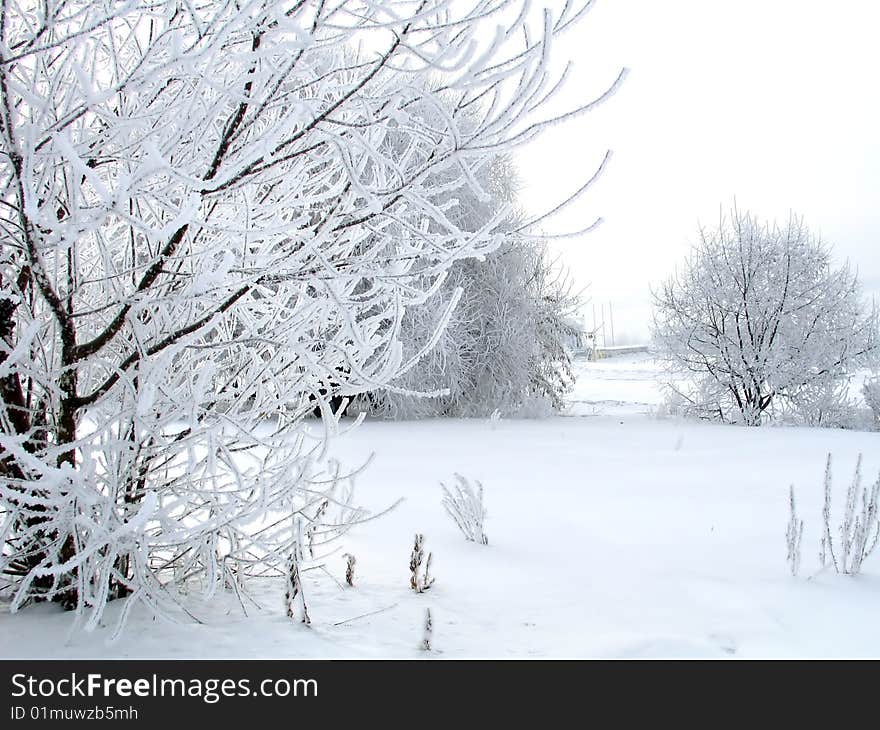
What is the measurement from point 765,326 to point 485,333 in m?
5.43

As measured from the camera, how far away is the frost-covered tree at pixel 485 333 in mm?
11852

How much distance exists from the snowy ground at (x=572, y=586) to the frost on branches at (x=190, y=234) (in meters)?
0.26

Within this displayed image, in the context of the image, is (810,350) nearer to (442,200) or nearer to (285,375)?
(442,200)

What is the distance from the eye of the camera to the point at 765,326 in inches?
526

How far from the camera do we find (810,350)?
1330 centimetres

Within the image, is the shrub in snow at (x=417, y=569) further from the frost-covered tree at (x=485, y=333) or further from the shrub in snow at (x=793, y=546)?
the frost-covered tree at (x=485, y=333)

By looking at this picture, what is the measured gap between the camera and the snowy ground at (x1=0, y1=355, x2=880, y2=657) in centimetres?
227

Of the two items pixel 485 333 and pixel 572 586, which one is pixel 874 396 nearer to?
pixel 485 333

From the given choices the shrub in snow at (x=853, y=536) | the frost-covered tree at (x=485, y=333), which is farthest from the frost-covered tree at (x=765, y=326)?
the shrub in snow at (x=853, y=536)

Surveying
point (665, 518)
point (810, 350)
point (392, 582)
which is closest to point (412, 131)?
point (392, 582)

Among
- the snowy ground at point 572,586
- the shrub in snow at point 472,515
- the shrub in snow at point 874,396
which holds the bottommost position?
the snowy ground at point 572,586

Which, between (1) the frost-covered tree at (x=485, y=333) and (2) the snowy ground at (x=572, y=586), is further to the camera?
(1) the frost-covered tree at (x=485, y=333)

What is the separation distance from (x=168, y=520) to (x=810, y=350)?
1374 centimetres

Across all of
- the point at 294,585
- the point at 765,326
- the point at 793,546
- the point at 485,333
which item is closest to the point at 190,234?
the point at 294,585
